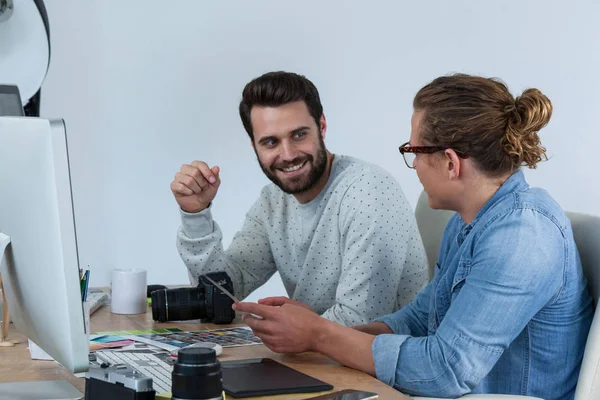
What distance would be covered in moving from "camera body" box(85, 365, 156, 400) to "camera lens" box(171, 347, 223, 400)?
0.31ft

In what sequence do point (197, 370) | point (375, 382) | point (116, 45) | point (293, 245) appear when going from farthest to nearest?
point (116, 45)
point (293, 245)
point (375, 382)
point (197, 370)

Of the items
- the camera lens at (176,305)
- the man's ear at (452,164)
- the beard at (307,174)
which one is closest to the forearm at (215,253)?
the beard at (307,174)

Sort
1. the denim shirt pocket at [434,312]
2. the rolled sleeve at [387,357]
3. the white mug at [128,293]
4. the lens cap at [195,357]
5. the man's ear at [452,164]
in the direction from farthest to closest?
the white mug at [128,293] → the denim shirt pocket at [434,312] → the man's ear at [452,164] → the rolled sleeve at [387,357] → the lens cap at [195,357]

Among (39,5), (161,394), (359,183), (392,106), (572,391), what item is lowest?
(572,391)

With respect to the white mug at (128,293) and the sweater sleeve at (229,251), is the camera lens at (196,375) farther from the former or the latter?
the sweater sleeve at (229,251)

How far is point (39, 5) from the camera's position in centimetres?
200

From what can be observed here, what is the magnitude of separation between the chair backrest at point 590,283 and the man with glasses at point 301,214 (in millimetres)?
498

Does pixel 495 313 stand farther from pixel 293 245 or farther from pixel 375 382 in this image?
pixel 293 245

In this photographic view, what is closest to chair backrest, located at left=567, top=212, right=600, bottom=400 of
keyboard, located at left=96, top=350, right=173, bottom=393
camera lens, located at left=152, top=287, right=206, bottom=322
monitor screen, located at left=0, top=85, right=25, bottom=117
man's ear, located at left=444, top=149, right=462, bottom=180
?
man's ear, located at left=444, top=149, right=462, bottom=180

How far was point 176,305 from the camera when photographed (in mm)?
1760

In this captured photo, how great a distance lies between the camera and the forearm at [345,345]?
1336 millimetres

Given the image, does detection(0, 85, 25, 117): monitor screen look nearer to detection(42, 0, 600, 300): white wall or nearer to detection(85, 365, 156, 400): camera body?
detection(85, 365, 156, 400): camera body

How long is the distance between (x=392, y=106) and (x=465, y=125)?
2.04 meters

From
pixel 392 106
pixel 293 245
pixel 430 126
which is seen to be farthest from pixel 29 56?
pixel 392 106
